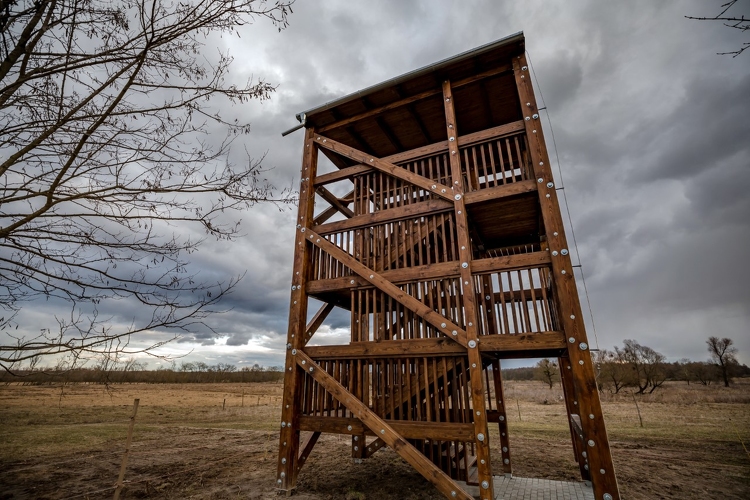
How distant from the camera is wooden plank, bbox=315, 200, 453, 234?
7.65 m

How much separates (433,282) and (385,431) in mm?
3135

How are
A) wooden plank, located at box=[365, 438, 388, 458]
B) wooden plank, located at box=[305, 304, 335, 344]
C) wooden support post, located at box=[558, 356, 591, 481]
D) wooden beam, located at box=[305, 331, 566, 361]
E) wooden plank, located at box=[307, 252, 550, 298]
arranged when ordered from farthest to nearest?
wooden plank, located at box=[365, 438, 388, 458] < wooden plank, located at box=[305, 304, 335, 344] < wooden support post, located at box=[558, 356, 591, 481] < wooden plank, located at box=[307, 252, 550, 298] < wooden beam, located at box=[305, 331, 566, 361]

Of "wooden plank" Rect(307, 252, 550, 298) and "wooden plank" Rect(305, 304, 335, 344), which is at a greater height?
"wooden plank" Rect(307, 252, 550, 298)

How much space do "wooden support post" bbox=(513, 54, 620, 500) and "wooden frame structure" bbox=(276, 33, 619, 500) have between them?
0.02m

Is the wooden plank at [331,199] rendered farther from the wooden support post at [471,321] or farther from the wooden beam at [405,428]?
the wooden beam at [405,428]

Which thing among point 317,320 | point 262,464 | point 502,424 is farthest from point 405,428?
point 262,464

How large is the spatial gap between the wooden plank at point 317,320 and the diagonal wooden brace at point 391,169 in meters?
3.97

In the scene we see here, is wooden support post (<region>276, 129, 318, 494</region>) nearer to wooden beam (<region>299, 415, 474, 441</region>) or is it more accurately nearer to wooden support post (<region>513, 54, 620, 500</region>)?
wooden beam (<region>299, 415, 474, 441</region>)

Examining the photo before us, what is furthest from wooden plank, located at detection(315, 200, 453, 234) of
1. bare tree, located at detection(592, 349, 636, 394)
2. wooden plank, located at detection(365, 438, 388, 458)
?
bare tree, located at detection(592, 349, 636, 394)

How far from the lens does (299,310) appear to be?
8258 millimetres

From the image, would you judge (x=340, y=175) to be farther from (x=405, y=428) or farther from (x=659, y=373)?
(x=659, y=373)

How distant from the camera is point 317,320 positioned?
8.73 meters

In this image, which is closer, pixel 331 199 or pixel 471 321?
pixel 471 321

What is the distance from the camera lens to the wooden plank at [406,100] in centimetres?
799
